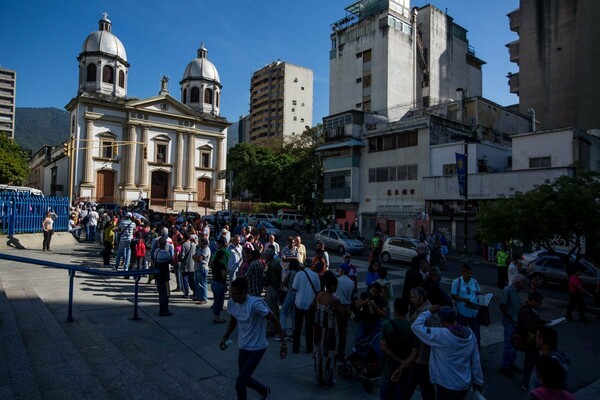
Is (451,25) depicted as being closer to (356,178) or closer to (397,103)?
(397,103)

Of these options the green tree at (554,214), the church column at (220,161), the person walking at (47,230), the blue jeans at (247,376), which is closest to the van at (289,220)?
the church column at (220,161)

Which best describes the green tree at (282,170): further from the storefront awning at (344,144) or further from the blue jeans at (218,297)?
the blue jeans at (218,297)

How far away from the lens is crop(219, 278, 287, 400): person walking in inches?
187

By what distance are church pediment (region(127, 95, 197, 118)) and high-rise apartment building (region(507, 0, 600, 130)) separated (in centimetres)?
3935

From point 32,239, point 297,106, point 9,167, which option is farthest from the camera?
point 297,106

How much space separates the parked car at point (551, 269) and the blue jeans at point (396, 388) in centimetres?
A: 1203

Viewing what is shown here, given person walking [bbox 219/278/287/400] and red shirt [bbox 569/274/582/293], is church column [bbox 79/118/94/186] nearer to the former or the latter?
person walking [bbox 219/278/287/400]

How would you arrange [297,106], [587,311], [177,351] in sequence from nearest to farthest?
[177,351], [587,311], [297,106]

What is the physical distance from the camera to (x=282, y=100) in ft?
330

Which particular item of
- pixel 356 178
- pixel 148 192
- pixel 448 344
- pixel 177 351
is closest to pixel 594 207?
pixel 448 344

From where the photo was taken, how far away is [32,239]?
1795cm

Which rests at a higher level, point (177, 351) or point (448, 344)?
point (448, 344)

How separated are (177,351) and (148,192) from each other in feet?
147

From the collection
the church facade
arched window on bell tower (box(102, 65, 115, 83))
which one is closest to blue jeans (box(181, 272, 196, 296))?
the church facade
